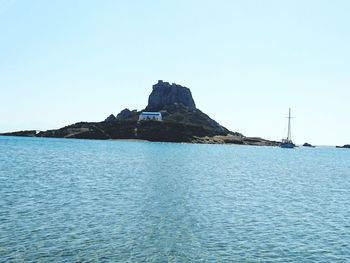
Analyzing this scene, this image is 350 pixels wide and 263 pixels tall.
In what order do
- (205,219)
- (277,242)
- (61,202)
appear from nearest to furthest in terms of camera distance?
(277,242), (205,219), (61,202)

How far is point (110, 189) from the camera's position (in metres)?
60.1

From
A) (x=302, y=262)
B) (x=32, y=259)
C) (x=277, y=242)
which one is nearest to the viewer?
(x=32, y=259)

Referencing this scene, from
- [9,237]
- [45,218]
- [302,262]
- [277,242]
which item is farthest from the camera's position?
[45,218]

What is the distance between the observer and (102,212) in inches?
1688

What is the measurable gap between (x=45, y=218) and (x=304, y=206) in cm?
3318

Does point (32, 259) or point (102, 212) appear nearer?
point (32, 259)

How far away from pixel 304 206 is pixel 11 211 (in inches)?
1426

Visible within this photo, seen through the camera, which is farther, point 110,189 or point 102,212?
point 110,189

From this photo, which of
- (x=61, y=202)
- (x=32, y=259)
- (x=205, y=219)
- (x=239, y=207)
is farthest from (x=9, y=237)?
(x=239, y=207)

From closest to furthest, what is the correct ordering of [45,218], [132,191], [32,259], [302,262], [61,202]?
[32,259]
[302,262]
[45,218]
[61,202]
[132,191]

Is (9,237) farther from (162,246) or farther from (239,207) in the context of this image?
(239,207)

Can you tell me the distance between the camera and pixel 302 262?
95.3 ft

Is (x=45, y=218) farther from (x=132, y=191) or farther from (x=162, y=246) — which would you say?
(x=132, y=191)

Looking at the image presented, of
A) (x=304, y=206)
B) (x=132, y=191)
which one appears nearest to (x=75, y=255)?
(x=132, y=191)
